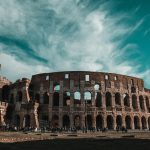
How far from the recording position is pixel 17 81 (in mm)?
43844

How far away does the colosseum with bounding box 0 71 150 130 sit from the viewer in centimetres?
4141

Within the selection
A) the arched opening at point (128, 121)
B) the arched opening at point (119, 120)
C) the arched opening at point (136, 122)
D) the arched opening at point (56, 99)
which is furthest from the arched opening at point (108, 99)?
the arched opening at point (56, 99)

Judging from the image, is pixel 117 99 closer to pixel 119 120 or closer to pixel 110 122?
pixel 119 120

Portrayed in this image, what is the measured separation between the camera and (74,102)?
45.1 meters

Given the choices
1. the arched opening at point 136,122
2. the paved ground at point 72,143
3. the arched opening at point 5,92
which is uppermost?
the arched opening at point 5,92

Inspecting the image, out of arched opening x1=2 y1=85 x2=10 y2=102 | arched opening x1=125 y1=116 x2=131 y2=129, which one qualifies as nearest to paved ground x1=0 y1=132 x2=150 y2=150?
arched opening x1=125 y1=116 x2=131 y2=129

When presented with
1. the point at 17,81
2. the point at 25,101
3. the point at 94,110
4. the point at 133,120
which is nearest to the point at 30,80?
the point at 17,81

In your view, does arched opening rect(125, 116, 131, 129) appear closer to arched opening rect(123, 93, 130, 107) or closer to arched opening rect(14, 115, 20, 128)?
arched opening rect(123, 93, 130, 107)

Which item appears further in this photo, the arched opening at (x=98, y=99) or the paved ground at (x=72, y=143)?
the arched opening at (x=98, y=99)

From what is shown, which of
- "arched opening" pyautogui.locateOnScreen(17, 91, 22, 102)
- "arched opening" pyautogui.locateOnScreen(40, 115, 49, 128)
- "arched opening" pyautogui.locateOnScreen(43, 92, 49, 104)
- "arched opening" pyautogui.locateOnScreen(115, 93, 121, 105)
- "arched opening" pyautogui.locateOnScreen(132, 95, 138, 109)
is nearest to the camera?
"arched opening" pyautogui.locateOnScreen(40, 115, 49, 128)

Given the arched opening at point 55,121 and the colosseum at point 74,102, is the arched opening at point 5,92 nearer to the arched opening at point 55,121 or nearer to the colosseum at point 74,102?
the colosseum at point 74,102

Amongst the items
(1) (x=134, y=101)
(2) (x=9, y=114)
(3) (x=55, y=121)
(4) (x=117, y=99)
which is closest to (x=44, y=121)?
(3) (x=55, y=121)

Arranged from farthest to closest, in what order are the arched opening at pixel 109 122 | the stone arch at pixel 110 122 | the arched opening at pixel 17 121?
the arched opening at pixel 109 122
the stone arch at pixel 110 122
the arched opening at pixel 17 121

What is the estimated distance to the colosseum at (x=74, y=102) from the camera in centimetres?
4141
